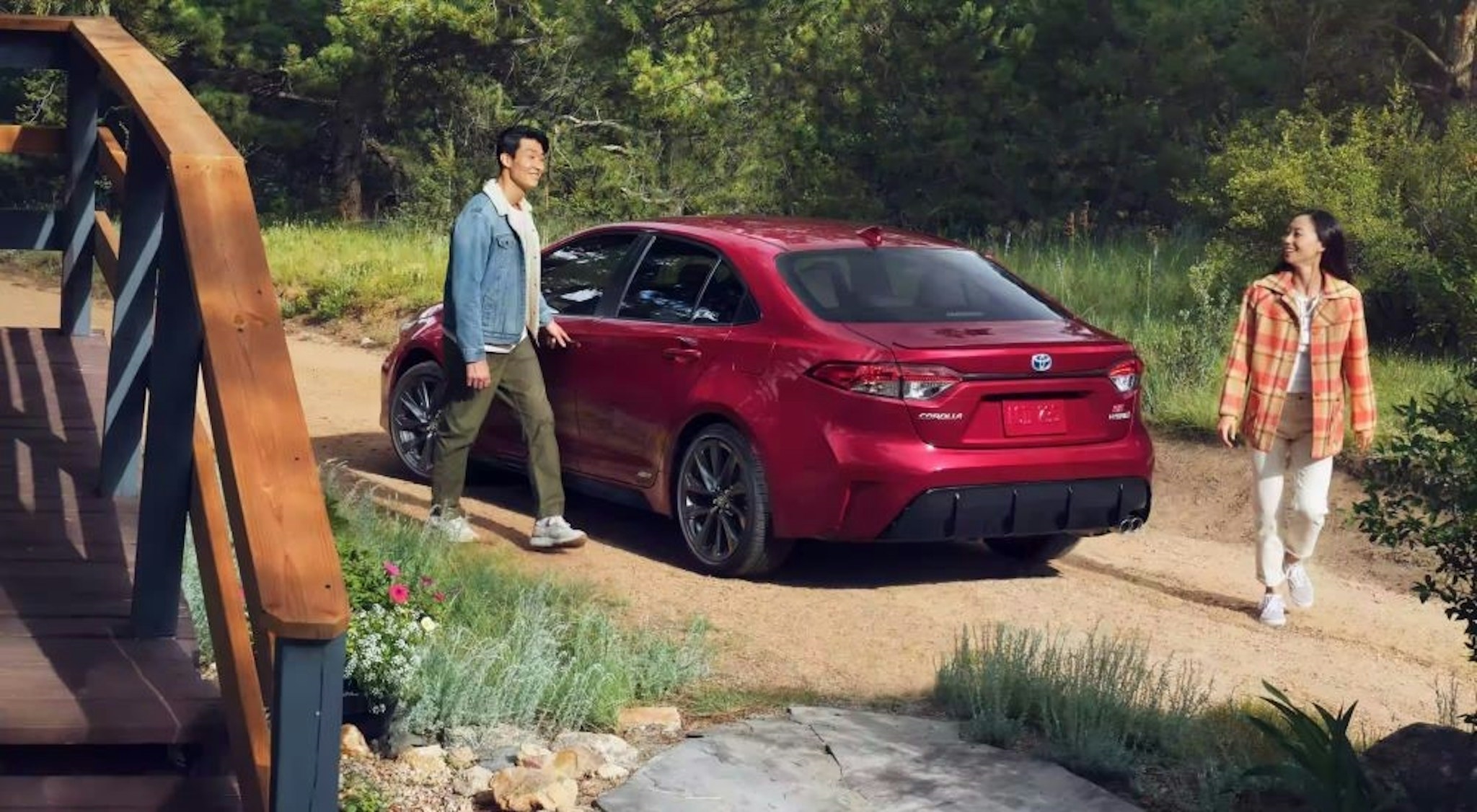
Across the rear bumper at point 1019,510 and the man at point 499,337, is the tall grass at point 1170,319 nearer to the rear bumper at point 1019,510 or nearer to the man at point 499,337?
the rear bumper at point 1019,510

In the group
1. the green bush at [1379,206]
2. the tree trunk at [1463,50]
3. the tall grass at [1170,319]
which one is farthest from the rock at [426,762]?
the tree trunk at [1463,50]

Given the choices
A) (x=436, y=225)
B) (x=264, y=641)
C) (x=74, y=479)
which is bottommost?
(x=436, y=225)

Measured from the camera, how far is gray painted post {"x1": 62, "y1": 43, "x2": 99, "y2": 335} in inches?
287

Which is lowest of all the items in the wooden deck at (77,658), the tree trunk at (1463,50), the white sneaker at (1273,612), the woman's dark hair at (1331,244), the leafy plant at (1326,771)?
the white sneaker at (1273,612)

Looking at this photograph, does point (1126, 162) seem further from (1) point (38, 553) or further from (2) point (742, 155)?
(1) point (38, 553)

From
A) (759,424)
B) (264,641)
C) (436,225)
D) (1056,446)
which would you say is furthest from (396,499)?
(436,225)

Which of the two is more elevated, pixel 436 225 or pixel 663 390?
pixel 663 390

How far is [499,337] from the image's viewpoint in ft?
34.3

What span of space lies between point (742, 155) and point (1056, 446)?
71.7 ft

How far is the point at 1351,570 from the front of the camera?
1187 centimetres

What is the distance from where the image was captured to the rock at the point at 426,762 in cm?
641

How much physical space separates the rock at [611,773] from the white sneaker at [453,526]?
3.45 metres

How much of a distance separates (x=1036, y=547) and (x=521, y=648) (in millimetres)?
4161

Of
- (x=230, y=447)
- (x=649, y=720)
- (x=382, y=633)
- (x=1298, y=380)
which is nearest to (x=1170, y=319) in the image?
(x=1298, y=380)
